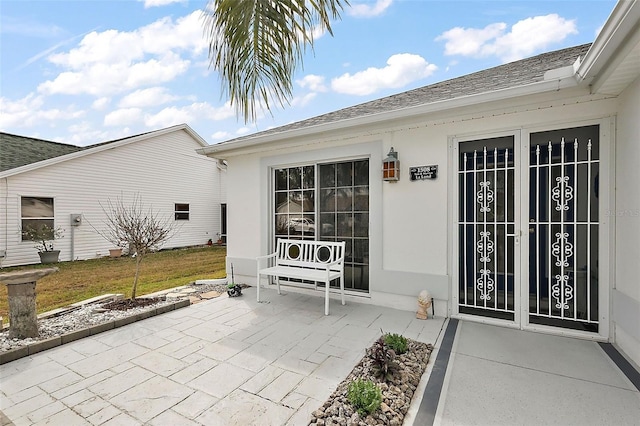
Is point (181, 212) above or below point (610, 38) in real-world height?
below

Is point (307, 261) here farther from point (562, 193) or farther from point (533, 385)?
point (562, 193)

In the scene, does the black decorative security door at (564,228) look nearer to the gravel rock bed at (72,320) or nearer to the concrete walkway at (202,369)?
the concrete walkway at (202,369)

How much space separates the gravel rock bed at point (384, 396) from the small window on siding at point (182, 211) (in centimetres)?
1312

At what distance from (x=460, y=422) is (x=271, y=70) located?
9.31 ft

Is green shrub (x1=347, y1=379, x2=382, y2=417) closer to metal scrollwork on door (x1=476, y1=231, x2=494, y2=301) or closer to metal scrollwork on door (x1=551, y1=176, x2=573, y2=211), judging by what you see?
metal scrollwork on door (x1=476, y1=231, x2=494, y2=301)

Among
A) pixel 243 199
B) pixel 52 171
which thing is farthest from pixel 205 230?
pixel 243 199

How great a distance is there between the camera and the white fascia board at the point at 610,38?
188 cm

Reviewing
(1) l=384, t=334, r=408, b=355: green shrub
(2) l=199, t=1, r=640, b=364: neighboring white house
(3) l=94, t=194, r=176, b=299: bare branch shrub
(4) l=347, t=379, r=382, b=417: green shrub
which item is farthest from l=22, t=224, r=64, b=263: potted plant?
(4) l=347, t=379, r=382, b=417: green shrub

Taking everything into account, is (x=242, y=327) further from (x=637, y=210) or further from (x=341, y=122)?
(x=637, y=210)

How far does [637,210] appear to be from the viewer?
2600 millimetres

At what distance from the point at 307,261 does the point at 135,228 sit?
2.83 metres

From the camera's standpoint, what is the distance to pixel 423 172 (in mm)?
4043

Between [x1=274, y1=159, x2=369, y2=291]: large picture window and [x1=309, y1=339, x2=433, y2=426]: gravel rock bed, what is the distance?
197cm

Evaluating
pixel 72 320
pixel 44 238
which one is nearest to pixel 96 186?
pixel 44 238
